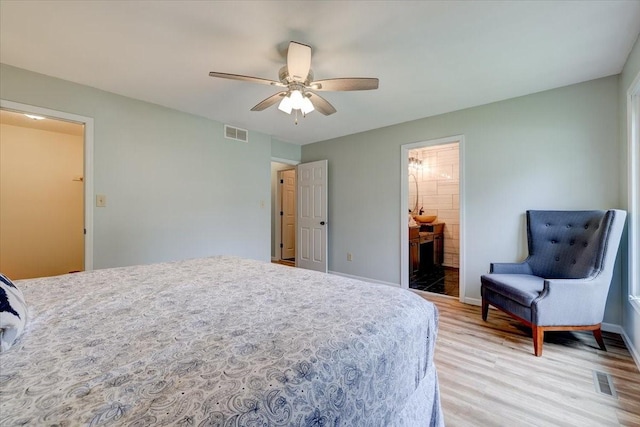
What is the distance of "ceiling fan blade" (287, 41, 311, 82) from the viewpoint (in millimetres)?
1762

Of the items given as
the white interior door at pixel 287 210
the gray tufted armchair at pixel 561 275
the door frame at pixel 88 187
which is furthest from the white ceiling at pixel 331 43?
the white interior door at pixel 287 210

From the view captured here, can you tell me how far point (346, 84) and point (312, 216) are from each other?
299 centimetres

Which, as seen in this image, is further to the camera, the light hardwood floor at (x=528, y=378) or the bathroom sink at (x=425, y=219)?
the bathroom sink at (x=425, y=219)

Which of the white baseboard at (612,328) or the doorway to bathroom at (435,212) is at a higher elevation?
the doorway to bathroom at (435,212)

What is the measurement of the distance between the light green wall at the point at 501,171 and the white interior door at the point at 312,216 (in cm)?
44

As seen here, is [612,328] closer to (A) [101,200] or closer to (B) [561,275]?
(B) [561,275]

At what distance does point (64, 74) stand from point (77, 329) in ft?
8.70

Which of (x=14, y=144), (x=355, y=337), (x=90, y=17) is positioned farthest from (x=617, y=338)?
(x=14, y=144)

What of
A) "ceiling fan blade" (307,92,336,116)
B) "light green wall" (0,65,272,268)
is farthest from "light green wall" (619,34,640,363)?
"light green wall" (0,65,272,268)

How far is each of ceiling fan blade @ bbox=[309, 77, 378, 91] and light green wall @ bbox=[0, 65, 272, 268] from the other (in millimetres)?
2098

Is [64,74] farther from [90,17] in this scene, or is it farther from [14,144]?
[14,144]

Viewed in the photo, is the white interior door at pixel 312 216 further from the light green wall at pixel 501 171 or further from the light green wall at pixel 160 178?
the light green wall at pixel 160 178

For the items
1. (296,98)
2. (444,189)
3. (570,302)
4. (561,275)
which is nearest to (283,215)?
(444,189)

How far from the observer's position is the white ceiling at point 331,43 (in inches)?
65.0
